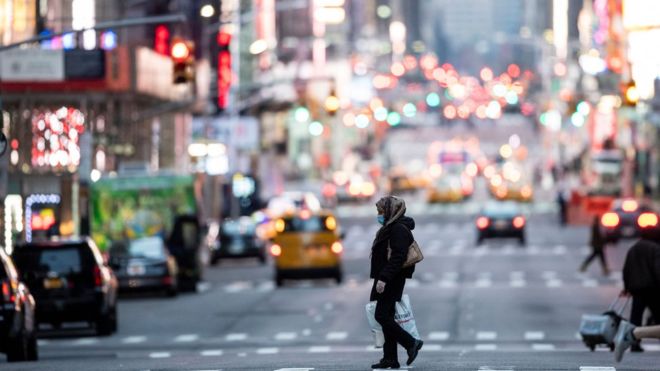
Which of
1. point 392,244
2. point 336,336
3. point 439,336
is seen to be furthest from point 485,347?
point 392,244

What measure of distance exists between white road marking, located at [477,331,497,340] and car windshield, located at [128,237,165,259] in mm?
12176

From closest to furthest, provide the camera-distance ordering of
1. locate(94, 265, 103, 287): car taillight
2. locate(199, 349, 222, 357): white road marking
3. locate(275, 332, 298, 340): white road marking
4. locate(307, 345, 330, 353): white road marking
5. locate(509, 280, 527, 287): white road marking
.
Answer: locate(199, 349, 222, 357): white road marking → locate(307, 345, 330, 353): white road marking → locate(94, 265, 103, 287): car taillight → locate(275, 332, 298, 340): white road marking → locate(509, 280, 527, 287): white road marking

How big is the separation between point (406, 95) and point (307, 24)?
79.4 ft

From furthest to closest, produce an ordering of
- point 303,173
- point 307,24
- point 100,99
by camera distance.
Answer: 1. point 307,24
2. point 303,173
3. point 100,99

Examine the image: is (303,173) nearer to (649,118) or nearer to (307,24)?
(307,24)

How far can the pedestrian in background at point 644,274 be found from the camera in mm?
20500

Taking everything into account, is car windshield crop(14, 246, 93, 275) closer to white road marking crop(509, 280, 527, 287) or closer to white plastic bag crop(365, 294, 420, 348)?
white plastic bag crop(365, 294, 420, 348)

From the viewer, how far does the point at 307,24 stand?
566 feet

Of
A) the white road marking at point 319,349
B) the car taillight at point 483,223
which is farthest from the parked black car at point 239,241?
the white road marking at point 319,349

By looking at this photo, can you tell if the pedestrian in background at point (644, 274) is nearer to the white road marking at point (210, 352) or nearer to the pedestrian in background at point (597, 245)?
the white road marking at point (210, 352)

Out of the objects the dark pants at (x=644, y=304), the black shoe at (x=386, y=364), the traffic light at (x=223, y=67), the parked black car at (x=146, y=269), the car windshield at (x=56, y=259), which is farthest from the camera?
the traffic light at (x=223, y=67)

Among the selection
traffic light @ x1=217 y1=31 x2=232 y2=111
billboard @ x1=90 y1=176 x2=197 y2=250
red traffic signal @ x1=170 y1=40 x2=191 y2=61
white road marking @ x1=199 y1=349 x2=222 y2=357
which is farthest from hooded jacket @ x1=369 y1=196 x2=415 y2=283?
traffic light @ x1=217 y1=31 x2=232 y2=111

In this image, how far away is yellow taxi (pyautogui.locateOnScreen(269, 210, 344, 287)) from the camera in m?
43.3

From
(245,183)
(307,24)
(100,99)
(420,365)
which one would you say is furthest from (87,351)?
(307,24)
